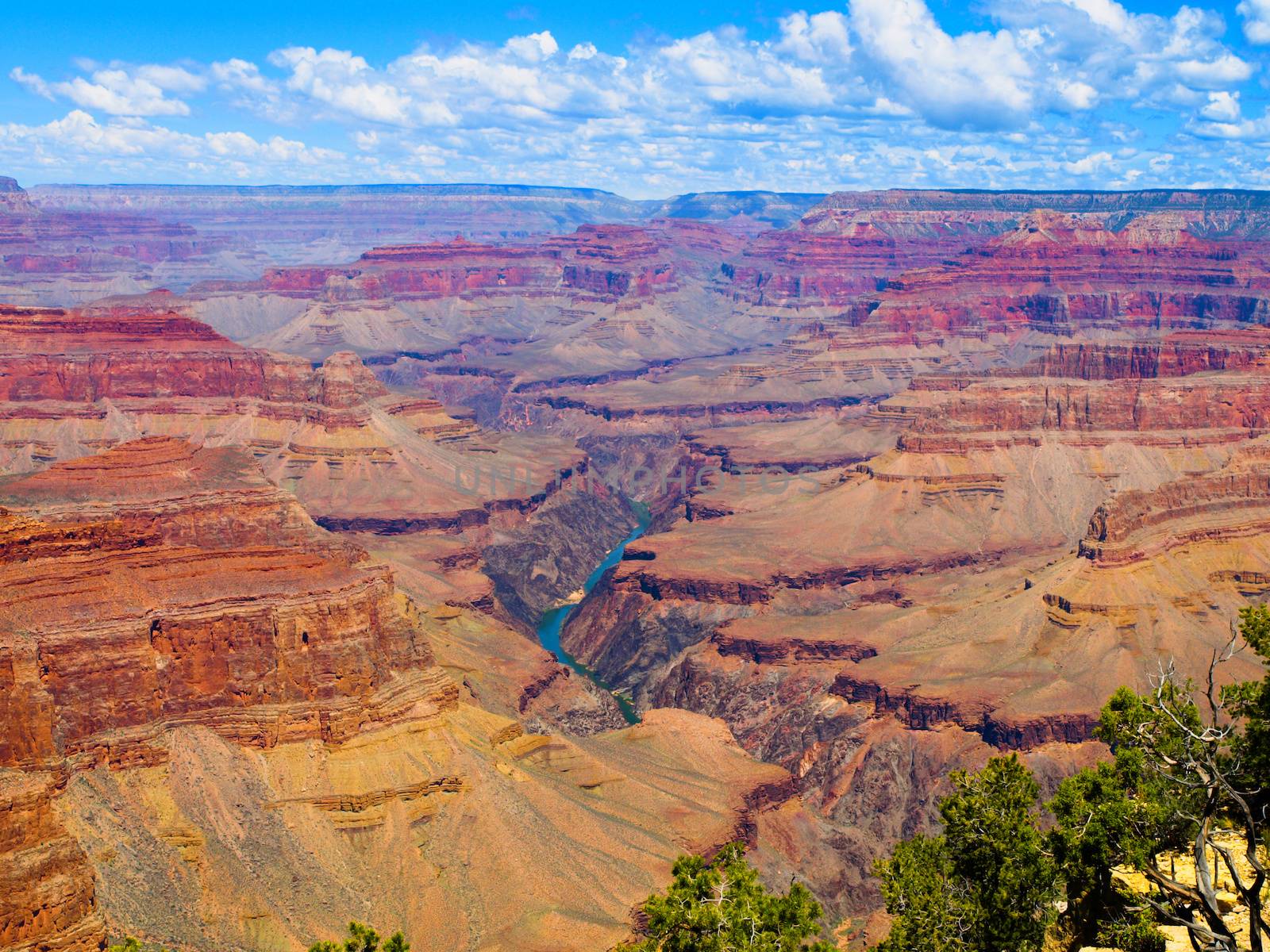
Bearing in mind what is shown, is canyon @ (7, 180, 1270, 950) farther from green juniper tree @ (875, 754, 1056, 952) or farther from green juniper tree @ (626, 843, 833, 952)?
green juniper tree @ (875, 754, 1056, 952)

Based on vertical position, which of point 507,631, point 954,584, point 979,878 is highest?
point 979,878

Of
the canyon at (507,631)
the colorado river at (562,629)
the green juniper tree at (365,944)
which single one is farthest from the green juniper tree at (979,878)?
the colorado river at (562,629)

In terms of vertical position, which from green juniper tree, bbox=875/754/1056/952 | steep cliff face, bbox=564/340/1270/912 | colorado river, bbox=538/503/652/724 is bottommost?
colorado river, bbox=538/503/652/724

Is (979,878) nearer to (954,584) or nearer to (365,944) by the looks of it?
(365,944)

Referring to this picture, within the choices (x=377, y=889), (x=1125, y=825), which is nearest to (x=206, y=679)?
(x=377, y=889)

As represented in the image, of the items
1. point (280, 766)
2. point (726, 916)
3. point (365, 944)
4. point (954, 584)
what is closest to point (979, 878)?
point (726, 916)

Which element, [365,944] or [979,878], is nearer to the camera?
[365,944]

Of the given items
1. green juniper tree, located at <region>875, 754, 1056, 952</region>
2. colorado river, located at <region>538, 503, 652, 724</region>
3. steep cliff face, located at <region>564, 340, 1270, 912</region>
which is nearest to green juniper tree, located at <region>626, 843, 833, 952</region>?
green juniper tree, located at <region>875, 754, 1056, 952</region>

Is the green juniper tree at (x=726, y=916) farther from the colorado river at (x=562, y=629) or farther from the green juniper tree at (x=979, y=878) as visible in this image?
the colorado river at (x=562, y=629)

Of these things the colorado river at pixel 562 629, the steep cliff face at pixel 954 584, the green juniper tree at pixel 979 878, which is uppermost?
the green juniper tree at pixel 979 878

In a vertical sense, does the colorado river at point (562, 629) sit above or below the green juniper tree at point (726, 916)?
below
